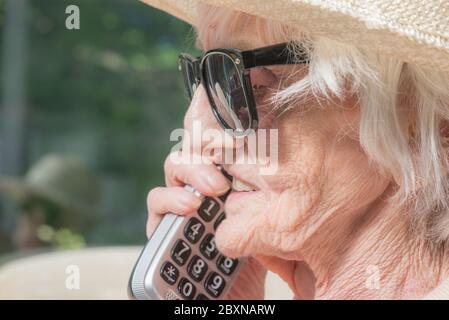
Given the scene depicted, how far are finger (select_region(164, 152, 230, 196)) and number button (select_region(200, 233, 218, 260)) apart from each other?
0.09m

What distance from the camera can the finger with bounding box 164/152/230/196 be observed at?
3.77 feet

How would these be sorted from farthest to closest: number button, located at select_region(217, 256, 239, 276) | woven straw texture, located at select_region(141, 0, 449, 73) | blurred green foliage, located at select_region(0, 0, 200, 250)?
blurred green foliage, located at select_region(0, 0, 200, 250) → number button, located at select_region(217, 256, 239, 276) → woven straw texture, located at select_region(141, 0, 449, 73)

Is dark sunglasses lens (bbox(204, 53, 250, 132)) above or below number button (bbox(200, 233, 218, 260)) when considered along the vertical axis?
above

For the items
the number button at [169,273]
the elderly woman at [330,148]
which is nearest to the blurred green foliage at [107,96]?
the number button at [169,273]

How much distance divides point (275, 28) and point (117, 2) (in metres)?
3.20

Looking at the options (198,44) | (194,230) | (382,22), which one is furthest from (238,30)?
(194,230)

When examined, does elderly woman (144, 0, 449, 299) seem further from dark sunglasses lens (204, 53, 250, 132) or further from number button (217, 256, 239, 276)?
number button (217, 256, 239, 276)

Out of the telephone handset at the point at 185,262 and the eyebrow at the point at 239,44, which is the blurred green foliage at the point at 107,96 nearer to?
the telephone handset at the point at 185,262

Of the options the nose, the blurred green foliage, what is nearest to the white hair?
the nose

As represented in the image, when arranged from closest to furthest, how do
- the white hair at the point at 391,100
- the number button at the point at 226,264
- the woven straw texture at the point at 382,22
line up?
1. the woven straw texture at the point at 382,22
2. the white hair at the point at 391,100
3. the number button at the point at 226,264

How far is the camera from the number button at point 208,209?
1222 mm

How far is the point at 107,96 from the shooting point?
14.0ft

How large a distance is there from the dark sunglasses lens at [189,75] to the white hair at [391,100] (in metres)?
0.11

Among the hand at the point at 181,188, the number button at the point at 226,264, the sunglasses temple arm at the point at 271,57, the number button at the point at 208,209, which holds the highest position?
the sunglasses temple arm at the point at 271,57
